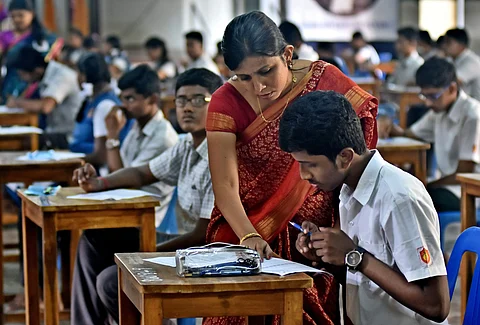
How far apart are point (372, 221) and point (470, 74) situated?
580cm

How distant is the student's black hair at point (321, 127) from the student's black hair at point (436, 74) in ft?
8.37

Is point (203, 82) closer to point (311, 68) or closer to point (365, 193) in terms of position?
point (311, 68)

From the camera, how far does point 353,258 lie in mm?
2098

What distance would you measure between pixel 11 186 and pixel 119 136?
2.76ft

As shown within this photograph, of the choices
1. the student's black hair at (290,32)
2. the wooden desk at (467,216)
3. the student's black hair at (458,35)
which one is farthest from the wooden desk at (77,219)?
the student's black hair at (458,35)

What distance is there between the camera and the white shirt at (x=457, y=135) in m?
4.55

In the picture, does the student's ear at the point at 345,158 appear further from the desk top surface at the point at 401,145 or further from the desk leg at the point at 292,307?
the desk top surface at the point at 401,145

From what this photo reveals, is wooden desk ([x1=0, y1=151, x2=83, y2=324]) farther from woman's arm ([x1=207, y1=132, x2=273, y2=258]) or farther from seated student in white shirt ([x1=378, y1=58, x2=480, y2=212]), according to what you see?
seated student in white shirt ([x1=378, y1=58, x2=480, y2=212])

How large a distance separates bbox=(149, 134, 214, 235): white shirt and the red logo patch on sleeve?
125 cm

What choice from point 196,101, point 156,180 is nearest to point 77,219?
point 156,180

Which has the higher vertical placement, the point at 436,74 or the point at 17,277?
the point at 436,74

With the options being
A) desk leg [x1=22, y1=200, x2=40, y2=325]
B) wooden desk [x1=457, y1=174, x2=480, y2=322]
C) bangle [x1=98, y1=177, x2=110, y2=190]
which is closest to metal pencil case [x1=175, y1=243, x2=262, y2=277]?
bangle [x1=98, y1=177, x2=110, y2=190]

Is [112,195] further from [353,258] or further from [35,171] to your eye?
[353,258]

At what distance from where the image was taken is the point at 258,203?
2.71 m
